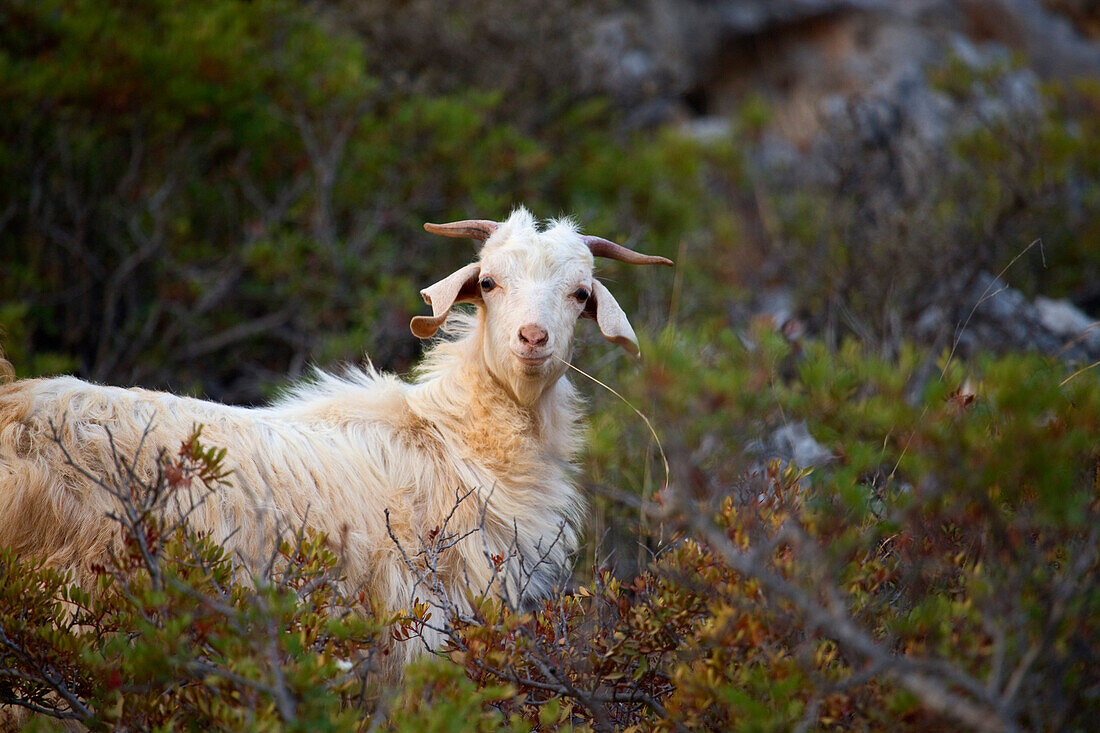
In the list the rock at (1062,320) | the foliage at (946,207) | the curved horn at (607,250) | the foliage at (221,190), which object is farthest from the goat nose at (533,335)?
the rock at (1062,320)

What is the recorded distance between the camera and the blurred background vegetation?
8.20 feet

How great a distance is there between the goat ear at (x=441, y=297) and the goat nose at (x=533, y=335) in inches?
15.6

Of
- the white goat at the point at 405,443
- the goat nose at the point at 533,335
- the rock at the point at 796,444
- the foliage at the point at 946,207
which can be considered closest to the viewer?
the white goat at the point at 405,443

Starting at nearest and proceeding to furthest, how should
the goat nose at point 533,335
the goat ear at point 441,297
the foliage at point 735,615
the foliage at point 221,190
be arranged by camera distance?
the foliage at point 735,615
the goat nose at point 533,335
the goat ear at point 441,297
the foliage at point 221,190

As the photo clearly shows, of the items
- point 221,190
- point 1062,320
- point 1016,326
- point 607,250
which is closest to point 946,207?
point 1062,320

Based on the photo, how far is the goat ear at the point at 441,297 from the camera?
12.3 feet

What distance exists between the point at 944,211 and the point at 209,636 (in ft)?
25.1

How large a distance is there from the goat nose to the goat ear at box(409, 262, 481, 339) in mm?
397

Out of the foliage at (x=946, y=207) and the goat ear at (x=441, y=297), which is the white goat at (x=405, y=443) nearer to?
the goat ear at (x=441, y=297)

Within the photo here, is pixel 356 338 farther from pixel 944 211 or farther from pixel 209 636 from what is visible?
pixel 944 211

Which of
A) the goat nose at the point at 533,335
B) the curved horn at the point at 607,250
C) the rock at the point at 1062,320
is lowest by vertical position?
the rock at the point at 1062,320

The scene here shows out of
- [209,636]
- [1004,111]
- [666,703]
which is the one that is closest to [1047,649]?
[666,703]

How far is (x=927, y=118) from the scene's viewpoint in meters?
10.9

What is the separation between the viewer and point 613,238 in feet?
24.4
